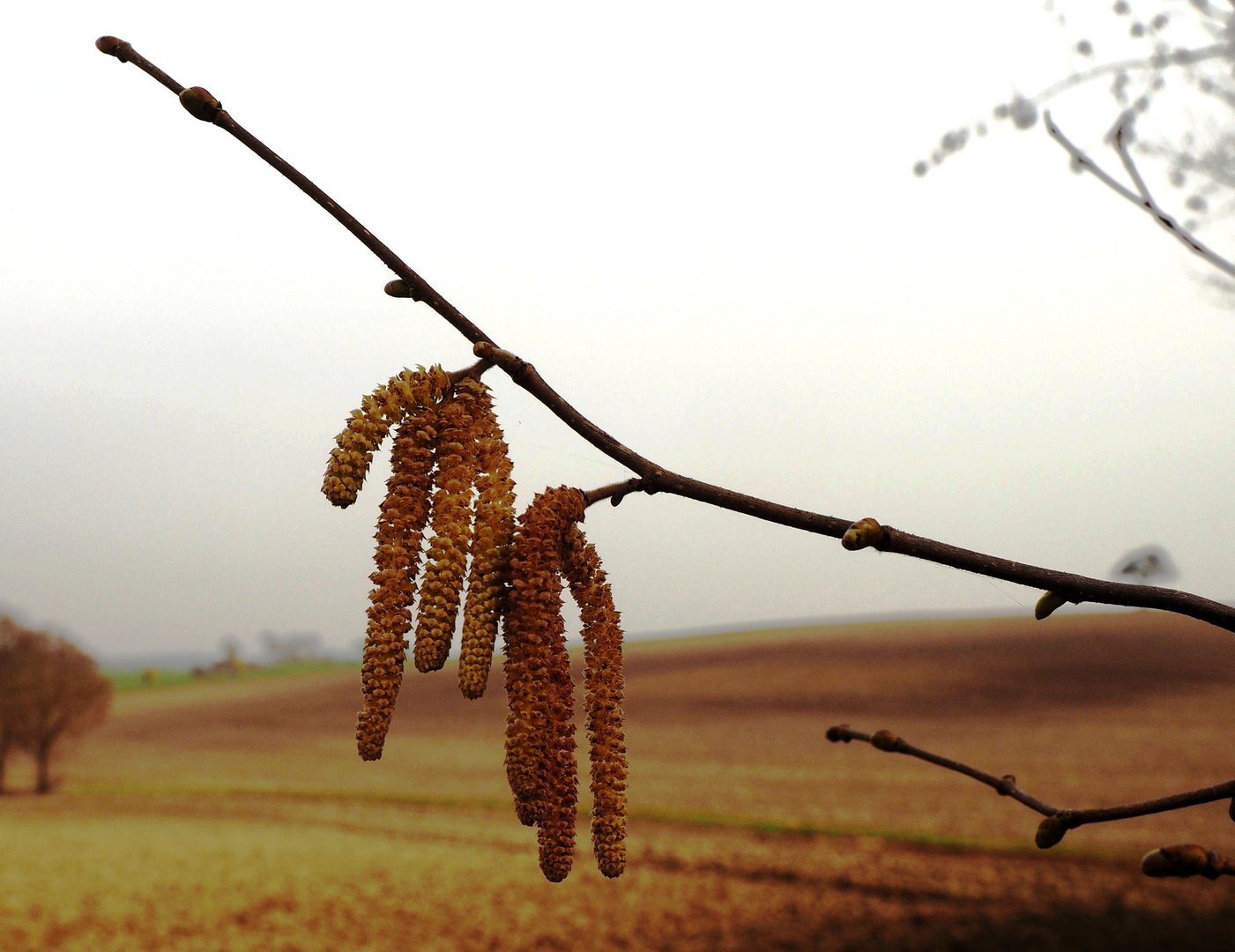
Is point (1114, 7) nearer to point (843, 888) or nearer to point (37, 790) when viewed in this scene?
point (843, 888)

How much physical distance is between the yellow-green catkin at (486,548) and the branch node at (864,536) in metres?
0.23

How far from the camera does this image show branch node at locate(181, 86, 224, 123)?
64cm

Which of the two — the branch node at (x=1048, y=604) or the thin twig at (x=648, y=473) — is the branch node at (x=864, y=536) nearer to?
the thin twig at (x=648, y=473)

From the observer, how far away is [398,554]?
0.65m

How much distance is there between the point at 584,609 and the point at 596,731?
Answer: 0.28ft

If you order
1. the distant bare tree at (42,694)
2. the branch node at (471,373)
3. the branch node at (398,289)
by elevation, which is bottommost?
the distant bare tree at (42,694)

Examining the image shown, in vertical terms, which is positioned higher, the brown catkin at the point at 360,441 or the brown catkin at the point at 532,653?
the brown catkin at the point at 360,441

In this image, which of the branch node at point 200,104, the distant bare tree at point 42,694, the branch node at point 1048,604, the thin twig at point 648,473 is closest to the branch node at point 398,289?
the thin twig at point 648,473

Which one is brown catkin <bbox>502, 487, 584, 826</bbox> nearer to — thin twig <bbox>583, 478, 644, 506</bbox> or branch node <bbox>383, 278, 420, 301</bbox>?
thin twig <bbox>583, 478, 644, 506</bbox>

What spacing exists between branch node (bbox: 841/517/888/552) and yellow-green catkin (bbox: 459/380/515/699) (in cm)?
23

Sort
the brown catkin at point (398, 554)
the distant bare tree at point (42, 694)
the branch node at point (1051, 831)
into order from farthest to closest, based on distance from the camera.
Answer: the distant bare tree at point (42, 694)
the branch node at point (1051, 831)
the brown catkin at point (398, 554)

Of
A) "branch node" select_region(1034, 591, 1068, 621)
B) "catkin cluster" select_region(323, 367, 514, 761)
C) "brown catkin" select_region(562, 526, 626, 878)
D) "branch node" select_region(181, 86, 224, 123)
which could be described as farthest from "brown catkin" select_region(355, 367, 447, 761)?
"branch node" select_region(1034, 591, 1068, 621)

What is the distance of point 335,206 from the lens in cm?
64

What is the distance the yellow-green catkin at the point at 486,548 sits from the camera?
628 millimetres
